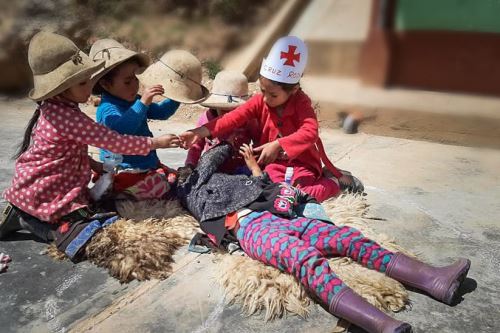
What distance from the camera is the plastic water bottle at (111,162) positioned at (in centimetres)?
280

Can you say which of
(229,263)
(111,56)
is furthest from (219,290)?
(111,56)

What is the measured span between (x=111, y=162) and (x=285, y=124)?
1023 mm

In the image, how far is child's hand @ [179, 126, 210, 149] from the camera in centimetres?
272

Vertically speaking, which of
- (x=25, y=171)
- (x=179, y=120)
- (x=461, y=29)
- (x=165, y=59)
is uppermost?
(x=461, y=29)

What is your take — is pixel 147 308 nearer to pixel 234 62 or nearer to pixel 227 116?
pixel 227 116

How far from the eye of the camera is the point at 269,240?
218cm

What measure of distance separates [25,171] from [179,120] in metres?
3.62

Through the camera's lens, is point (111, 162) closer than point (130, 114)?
No

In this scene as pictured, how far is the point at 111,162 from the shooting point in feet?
9.26

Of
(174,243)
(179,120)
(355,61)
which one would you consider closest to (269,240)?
(174,243)

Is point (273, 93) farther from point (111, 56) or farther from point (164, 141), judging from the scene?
point (111, 56)

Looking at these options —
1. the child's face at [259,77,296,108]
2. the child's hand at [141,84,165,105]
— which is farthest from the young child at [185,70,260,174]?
the child's hand at [141,84,165,105]

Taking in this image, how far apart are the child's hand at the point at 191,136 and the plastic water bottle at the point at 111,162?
41 cm

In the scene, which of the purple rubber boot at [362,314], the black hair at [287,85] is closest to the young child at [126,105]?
the black hair at [287,85]
